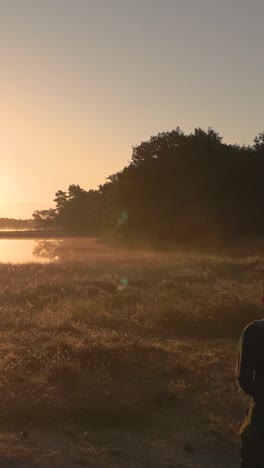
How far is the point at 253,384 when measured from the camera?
3.58 metres

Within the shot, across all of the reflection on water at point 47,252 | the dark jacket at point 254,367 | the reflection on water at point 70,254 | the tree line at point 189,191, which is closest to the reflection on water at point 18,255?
the reflection on water at point 70,254

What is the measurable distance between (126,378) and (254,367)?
177 inches

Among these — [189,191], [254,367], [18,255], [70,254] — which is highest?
[189,191]

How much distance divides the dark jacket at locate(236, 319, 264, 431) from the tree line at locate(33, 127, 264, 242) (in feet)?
137

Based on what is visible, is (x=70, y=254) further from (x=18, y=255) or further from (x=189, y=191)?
(x=189, y=191)

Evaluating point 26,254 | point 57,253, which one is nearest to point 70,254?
point 57,253

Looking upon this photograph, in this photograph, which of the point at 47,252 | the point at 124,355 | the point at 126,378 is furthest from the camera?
the point at 47,252

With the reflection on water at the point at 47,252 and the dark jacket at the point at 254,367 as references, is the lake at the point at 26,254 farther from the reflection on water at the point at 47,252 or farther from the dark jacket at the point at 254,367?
the dark jacket at the point at 254,367

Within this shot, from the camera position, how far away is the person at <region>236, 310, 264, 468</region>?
11.4 ft

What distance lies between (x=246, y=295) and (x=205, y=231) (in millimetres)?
31799

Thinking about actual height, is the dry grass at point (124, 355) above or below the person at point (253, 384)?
below

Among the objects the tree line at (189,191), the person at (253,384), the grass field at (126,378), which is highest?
the tree line at (189,191)

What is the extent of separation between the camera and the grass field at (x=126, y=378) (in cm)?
575

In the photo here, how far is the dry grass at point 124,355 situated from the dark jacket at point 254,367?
107 inches
